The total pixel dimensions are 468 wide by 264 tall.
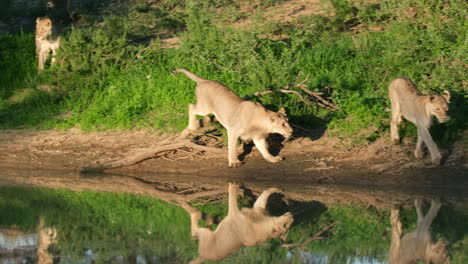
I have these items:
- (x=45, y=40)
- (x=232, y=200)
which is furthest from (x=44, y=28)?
(x=232, y=200)

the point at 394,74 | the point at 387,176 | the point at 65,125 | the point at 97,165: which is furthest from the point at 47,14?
the point at 387,176

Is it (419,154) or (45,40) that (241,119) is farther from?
(45,40)

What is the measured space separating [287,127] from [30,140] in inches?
194

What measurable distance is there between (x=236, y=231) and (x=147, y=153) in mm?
4310

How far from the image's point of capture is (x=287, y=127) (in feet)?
35.4

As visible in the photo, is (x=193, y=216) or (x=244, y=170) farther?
(x=244, y=170)

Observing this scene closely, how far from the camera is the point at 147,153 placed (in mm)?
11625

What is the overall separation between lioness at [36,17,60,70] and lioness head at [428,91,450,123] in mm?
8129

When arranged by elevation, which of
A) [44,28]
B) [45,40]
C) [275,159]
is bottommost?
[275,159]

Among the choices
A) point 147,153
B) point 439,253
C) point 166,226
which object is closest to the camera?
point 439,253

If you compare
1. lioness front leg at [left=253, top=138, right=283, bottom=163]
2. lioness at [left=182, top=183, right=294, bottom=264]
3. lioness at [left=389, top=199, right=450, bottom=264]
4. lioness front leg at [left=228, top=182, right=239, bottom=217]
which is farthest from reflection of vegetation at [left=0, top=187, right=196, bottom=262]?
A: lioness front leg at [left=253, top=138, right=283, bottom=163]

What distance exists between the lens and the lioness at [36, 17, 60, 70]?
49.2 ft

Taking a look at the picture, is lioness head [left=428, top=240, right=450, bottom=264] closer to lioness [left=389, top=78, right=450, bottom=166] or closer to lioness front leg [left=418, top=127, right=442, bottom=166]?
lioness front leg [left=418, top=127, right=442, bottom=166]

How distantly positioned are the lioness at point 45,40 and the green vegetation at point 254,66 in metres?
0.27
